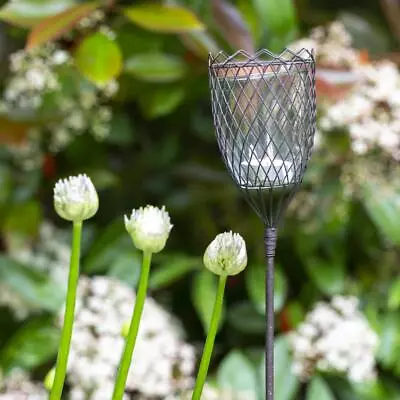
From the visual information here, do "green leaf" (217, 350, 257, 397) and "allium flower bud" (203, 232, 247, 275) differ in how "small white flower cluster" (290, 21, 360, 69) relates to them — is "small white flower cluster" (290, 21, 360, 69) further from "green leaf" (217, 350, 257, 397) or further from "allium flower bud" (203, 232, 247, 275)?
"allium flower bud" (203, 232, 247, 275)

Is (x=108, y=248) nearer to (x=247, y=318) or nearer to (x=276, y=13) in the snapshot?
(x=247, y=318)

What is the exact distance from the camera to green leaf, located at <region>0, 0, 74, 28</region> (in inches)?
Result: 40.8

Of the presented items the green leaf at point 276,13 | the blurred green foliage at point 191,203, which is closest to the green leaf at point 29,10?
the blurred green foliage at point 191,203

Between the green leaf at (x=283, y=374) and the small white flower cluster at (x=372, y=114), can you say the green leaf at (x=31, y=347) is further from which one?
the small white flower cluster at (x=372, y=114)

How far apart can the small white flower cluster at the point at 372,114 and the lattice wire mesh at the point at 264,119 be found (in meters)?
0.45

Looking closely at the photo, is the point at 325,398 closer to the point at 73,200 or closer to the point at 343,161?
the point at 343,161

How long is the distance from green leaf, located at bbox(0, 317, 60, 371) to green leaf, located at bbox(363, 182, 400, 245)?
524 millimetres

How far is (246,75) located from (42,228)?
2.63 feet

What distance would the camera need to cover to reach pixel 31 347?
1164 mm

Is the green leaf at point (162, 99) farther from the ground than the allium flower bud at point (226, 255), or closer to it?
farther from the ground

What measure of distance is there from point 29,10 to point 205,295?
1.64 ft

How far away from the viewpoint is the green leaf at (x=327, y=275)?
125cm

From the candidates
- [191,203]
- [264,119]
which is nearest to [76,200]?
[264,119]

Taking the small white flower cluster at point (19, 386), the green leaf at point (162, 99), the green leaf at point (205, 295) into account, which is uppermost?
the green leaf at point (162, 99)
